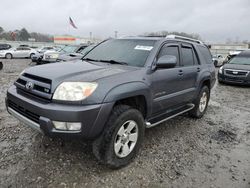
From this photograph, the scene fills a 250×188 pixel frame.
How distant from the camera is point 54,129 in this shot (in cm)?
242

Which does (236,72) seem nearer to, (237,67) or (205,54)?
(237,67)

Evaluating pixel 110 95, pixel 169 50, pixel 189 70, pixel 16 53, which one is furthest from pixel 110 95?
pixel 16 53

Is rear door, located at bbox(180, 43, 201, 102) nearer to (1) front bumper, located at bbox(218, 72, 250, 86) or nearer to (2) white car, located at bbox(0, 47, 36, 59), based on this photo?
(1) front bumper, located at bbox(218, 72, 250, 86)

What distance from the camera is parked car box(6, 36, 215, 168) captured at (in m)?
2.42

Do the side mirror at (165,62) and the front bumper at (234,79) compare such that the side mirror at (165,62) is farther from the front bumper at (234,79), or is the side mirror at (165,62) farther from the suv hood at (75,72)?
the front bumper at (234,79)

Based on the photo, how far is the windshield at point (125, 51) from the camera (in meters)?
3.41

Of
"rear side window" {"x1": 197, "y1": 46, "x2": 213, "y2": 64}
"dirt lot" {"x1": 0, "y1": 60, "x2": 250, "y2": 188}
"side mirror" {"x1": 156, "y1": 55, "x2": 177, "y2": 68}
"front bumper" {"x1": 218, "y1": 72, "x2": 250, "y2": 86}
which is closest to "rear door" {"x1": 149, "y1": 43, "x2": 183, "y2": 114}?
"side mirror" {"x1": 156, "y1": 55, "x2": 177, "y2": 68}

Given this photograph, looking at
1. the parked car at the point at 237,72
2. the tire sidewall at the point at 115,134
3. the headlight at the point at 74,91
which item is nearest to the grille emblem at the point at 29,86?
the headlight at the point at 74,91

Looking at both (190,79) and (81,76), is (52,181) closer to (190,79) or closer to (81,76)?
(81,76)

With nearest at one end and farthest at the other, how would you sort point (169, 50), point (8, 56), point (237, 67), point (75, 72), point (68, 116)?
point (68, 116), point (75, 72), point (169, 50), point (237, 67), point (8, 56)

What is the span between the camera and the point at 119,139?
112 inches

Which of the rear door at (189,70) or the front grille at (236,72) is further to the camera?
the front grille at (236,72)

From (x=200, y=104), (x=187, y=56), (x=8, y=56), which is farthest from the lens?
(x=8, y=56)

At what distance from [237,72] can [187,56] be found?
22.0 ft
